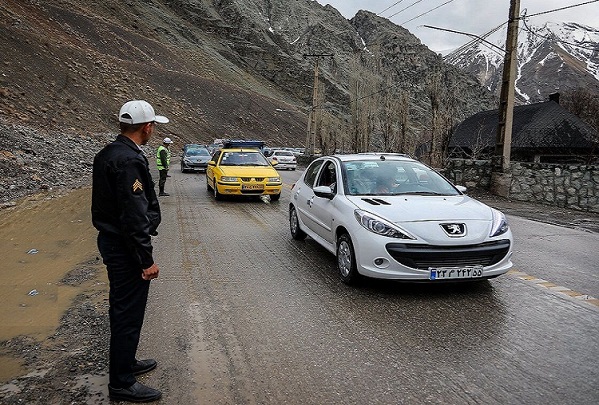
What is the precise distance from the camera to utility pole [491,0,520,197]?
17.1 meters

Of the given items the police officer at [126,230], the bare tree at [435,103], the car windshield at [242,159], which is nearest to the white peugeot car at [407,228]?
the police officer at [126,230]

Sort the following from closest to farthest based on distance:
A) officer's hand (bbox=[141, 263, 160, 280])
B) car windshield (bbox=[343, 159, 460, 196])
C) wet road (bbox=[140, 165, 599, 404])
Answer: officer's hand (bbox=[141, 263, 160, 280]), wet road (bbox=[140, 165, 599, 404]), car windshield (bbox=[343, 159, 460, 196])

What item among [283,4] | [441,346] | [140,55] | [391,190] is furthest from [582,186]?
[283,4]

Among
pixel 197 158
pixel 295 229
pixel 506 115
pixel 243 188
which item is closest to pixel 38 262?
pixel 295 229

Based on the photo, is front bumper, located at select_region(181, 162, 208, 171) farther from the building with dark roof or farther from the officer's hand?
the officer's hand

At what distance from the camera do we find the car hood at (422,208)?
19.6ft

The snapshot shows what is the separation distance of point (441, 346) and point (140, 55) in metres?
76.9

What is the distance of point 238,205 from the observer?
582 inches

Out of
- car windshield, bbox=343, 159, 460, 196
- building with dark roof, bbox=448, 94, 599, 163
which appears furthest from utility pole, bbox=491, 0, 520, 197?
building with dark roof, bbox=448, 94, 599, 163

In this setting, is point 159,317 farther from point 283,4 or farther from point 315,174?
point 283,4

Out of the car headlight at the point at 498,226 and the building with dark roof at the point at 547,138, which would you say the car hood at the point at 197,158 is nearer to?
the building with dark roof at the point at 547,138

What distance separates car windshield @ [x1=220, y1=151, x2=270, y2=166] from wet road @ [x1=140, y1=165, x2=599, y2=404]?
8.79 metres

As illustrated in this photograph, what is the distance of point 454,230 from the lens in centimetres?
580

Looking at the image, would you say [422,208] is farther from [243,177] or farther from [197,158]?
[197,158]
